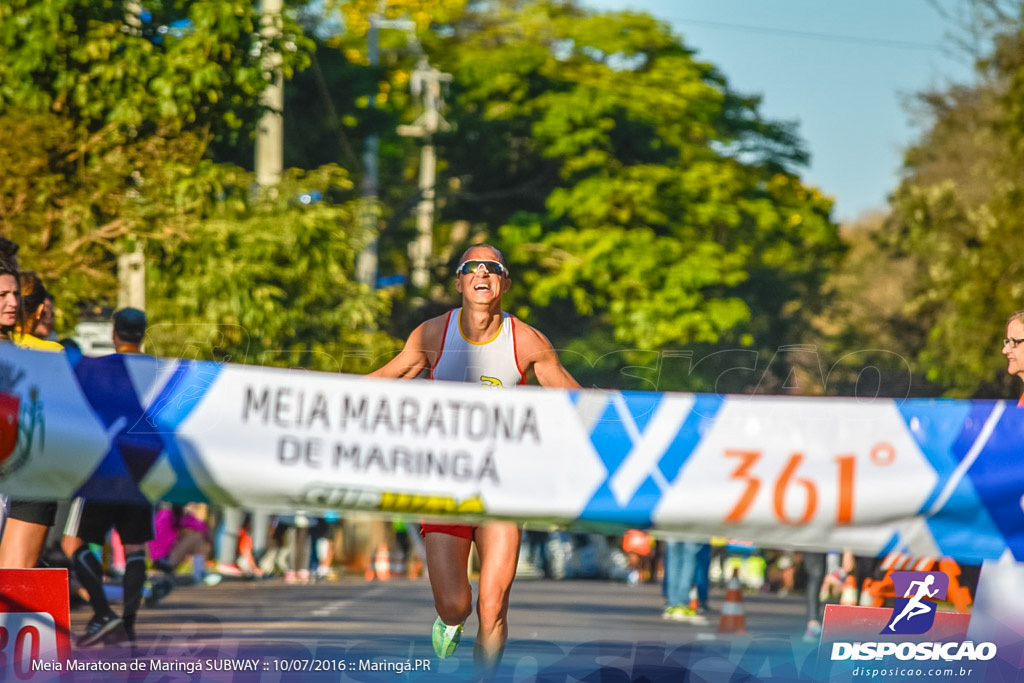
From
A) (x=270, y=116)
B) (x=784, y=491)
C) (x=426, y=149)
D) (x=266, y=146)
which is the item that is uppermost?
(x=426, y=149)

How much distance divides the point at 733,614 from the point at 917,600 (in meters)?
6.68

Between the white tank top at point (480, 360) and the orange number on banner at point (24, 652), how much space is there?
199cm

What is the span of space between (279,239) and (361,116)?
48.9ft

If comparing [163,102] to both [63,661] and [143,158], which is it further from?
[63,661]

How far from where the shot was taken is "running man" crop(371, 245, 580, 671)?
739 cm

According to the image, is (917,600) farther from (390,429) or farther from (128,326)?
(128,326)

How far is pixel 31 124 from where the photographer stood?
14820mm

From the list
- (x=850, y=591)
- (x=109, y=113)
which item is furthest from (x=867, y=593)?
(x=109, y=113)

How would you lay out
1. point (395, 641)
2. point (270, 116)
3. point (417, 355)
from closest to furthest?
point (417, 355) < point (395, 641) < point (270, 116)

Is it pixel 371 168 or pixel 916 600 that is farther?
pixel 371 168

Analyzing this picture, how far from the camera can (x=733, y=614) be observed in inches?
547

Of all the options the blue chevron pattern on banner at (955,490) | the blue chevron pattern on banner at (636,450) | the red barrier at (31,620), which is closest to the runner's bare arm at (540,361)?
the blue chevron pattern on banner at (636,450)

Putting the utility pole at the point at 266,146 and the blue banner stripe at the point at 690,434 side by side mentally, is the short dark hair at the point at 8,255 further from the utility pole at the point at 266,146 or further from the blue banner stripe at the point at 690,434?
the utility pole at the point at 266,146

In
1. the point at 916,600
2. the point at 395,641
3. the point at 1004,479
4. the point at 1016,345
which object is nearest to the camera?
the point at 1004,479
